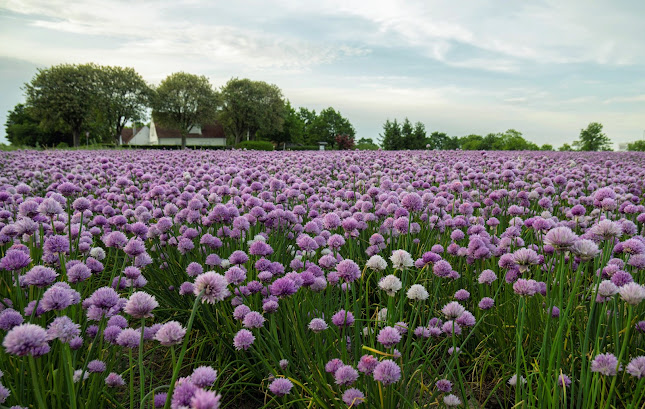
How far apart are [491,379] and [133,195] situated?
15.2 ft

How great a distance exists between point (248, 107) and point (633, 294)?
58516 millimetres

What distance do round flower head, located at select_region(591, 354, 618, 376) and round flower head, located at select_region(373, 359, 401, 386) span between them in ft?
2.75

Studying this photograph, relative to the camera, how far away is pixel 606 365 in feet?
5.55

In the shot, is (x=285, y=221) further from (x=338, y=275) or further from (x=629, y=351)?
(x=629, y=351)

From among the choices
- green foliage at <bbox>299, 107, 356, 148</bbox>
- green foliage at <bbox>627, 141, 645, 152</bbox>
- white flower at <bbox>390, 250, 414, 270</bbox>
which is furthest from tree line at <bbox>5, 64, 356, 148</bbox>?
white flower at <bbox>390, 250, 414, 270</bbox>

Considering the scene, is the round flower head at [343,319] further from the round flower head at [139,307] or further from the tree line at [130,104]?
the tree line at [130,104]

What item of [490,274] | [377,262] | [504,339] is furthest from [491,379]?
A: [377,262]

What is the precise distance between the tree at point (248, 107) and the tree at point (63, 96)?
1650cm

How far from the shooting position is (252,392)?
253 centimetres

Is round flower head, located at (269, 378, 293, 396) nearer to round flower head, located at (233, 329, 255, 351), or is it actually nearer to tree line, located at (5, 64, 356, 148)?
round flower head, located at (233, 329, 255, 351)

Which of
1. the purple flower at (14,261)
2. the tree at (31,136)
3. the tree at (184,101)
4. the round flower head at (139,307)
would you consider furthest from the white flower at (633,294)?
the tree at (31,136)

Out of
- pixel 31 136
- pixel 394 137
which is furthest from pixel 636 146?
pixel 31 136

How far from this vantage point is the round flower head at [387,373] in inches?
62.7

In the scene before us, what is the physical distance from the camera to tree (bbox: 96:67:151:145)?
4916cm
